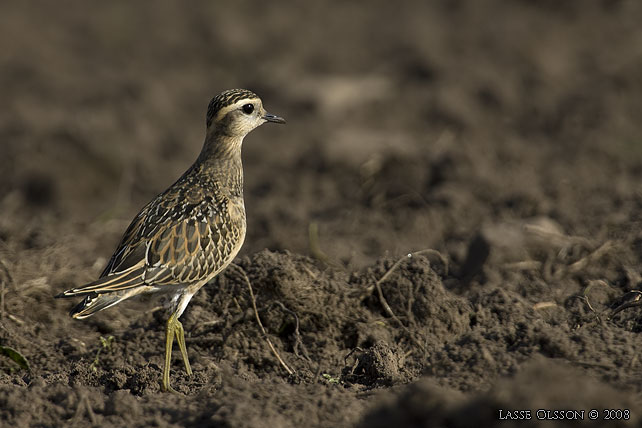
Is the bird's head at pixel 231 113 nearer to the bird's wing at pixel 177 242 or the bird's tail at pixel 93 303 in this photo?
the bird's wing at pixel 177 242

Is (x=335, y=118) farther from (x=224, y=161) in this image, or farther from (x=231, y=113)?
(x=224, y=161)

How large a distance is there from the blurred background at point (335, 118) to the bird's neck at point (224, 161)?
1886 mm

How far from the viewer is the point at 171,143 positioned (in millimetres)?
13000

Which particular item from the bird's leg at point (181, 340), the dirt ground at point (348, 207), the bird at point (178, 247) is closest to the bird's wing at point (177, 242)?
the bird at point (178, 247)

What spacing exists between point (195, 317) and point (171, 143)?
6.84m

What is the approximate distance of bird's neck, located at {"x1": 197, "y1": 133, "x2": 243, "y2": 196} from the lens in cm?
658

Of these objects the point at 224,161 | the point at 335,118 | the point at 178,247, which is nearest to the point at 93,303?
the point at 178,247

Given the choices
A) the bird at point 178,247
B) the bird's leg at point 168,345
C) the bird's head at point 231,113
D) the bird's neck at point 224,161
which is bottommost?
the bird's leg at point 168,345

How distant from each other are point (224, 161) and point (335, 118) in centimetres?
691

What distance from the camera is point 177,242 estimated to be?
5996 mm

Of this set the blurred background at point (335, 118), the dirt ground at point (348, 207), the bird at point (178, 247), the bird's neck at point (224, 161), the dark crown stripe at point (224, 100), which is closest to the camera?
the dirt ground at point (348, 207)

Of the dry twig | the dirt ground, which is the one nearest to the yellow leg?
the dirt ground

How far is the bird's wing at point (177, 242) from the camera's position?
584cm

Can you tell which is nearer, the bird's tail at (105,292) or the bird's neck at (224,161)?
the bird's tail at (105,292)
